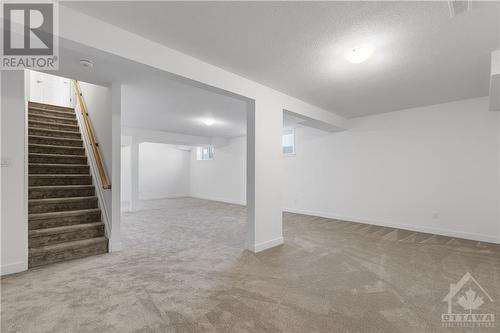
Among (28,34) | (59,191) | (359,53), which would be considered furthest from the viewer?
(59,191)

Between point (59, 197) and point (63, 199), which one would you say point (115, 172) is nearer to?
point (63, 199)

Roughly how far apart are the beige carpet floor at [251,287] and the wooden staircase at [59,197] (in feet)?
0.85

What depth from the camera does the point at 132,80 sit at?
3.50 metres

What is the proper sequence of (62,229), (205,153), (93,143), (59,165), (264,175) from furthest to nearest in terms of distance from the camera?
A: 1. (205,153)
2. (59,165)
3. (93,143)
4. (264,175)
5. (62,229)

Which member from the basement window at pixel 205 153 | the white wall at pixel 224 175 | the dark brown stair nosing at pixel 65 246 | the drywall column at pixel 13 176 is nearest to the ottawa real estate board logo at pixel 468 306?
the dark brown stair nosing at pixel 65 246

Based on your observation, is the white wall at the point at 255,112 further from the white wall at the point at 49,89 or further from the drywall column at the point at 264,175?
the white wall at the point at 49,89

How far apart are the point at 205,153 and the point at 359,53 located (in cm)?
897

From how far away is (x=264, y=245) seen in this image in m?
3.51

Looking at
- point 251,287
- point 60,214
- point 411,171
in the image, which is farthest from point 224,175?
point 251,287

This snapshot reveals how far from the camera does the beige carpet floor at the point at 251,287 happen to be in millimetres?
1792

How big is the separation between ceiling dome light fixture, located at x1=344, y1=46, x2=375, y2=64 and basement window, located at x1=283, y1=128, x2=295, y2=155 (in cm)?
447

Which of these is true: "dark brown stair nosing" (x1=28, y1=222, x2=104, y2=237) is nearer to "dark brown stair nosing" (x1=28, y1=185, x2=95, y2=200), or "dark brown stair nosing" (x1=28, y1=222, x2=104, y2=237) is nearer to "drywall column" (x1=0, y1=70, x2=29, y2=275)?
"drywall column" (x1=0, y1=70, x2=29, y2=275)

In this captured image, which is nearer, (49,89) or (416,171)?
(416,171)

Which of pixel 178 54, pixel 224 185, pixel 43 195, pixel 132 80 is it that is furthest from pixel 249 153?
pixel 224 185
